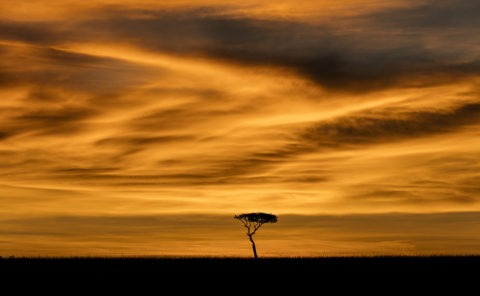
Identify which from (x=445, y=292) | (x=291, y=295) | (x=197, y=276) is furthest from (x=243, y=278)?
(x=445, y=292)

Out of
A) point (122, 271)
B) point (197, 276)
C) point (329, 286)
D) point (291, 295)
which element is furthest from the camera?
point (122, 271)

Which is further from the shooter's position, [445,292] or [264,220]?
[264,220]

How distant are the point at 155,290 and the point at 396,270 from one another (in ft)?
119

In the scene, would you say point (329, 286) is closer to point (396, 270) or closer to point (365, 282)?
point (365, 282)

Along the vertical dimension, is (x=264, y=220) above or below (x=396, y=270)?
above

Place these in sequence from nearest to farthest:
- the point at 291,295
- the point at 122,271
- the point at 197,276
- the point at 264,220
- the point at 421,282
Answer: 1. the point at 291,295
2. the point at 421,282
3. the point at 197,276
4. the point at 122,271
5. the point at 264,220

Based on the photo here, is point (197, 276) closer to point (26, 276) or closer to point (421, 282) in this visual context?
point (26, 276)

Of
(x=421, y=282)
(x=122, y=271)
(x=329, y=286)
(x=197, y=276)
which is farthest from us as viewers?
(x=122, y=271)

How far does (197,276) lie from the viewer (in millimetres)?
76438

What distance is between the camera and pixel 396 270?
87.4 meters

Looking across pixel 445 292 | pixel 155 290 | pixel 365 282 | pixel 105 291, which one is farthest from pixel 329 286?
pixel 105 291

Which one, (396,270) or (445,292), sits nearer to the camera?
(445,292)

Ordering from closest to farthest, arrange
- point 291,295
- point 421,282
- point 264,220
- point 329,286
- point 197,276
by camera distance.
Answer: point 291,295 < point 329,286 < point 421,282 < point 197,276 < point 264,220

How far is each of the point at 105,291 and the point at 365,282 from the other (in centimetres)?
2435
